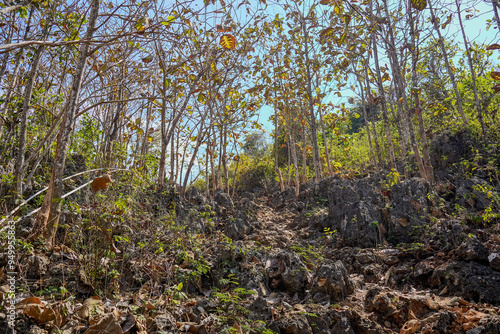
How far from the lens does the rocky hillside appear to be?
2.29m

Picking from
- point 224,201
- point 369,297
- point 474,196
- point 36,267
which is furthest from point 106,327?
point 224,201

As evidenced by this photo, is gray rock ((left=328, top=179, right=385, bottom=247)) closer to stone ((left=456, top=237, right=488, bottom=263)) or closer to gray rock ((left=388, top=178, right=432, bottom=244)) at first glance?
gray rock ((left=388, top=178, right=432, bottom=244))

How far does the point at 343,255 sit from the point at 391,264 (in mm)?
646

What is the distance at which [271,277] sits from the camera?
338 cm

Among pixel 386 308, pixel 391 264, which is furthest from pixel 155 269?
pixel 391 264

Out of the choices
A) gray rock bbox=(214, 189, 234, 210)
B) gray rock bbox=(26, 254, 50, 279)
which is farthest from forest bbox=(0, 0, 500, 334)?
gray rock bbox=(214, 189, 234, 210)

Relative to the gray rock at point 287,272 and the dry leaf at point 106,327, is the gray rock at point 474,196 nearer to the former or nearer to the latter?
the gray rock at point 287,272

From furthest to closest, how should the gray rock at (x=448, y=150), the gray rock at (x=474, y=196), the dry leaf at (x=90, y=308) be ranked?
1. the gray rock at (x=448, y=150)
2. the gray rock at (x=474, y=196)
3. the dry leaf at (x=90, y=308)

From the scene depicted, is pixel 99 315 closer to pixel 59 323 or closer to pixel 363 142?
pixel 59 323

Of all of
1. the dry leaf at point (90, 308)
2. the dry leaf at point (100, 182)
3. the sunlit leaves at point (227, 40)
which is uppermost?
the sunlit leaves at point (227, 40)

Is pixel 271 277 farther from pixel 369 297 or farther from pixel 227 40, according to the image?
pixel 227 40

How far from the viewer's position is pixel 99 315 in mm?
2189

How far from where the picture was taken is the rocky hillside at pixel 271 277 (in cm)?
229

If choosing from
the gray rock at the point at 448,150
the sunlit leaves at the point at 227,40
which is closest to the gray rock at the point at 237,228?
the sunlit leaves at the point at 227,40
